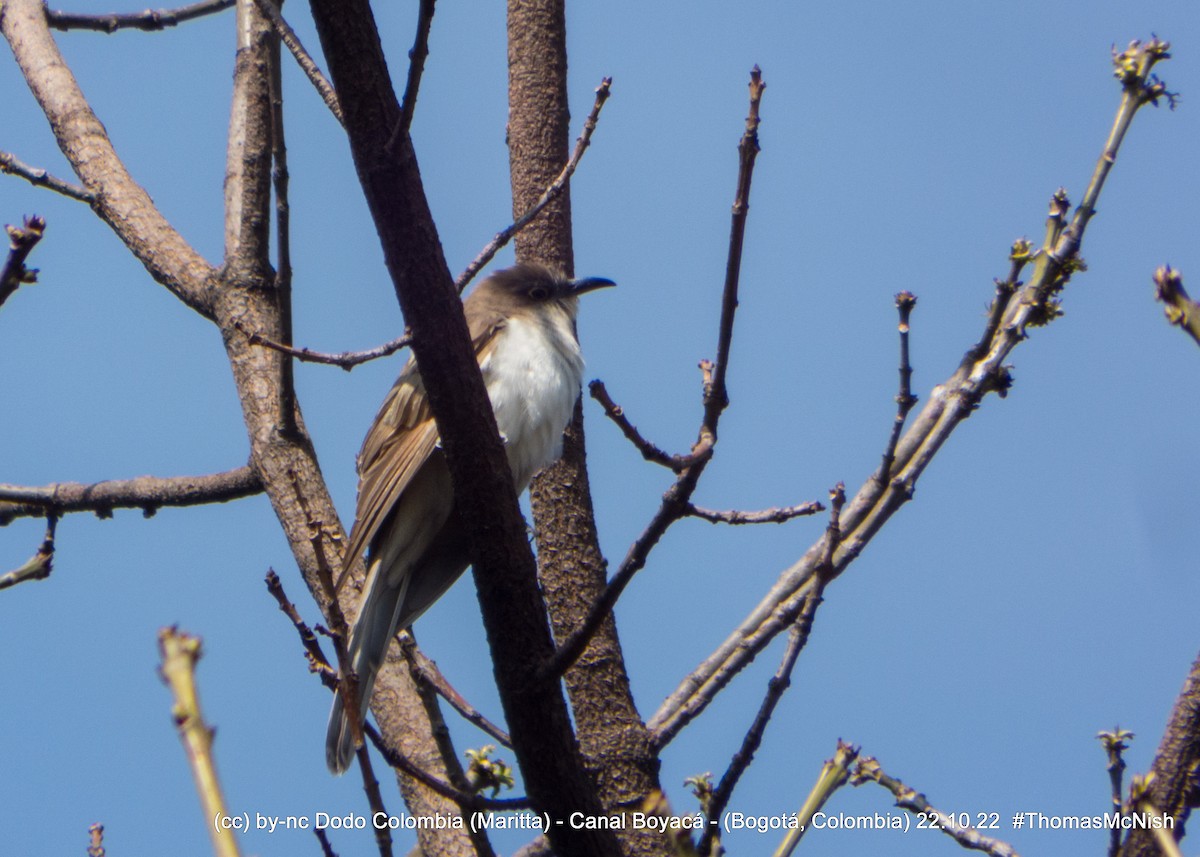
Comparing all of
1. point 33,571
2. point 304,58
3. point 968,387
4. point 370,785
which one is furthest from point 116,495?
point 968,387

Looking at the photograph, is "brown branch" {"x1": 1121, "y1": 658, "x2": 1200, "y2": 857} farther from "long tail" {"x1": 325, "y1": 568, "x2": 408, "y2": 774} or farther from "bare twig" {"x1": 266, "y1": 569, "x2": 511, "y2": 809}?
"long tail" {"x1": 325, "y1": 568, "x2": 408, "y2": 774}

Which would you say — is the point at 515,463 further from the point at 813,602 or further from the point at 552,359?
the point at 813,602

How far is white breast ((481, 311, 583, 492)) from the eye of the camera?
463 cm

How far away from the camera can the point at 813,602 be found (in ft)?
8.41

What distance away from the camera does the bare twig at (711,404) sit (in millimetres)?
2254

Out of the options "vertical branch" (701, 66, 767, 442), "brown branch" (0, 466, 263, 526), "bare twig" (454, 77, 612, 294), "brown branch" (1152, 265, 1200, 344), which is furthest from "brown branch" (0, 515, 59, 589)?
"brown branch" (1152, 265, 1200, 344)

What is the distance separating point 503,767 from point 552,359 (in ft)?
7.63

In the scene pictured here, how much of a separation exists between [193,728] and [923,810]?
209 cm

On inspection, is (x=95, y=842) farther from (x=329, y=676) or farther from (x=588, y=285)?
(x=588, y=285)

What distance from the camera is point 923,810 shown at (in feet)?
8.82

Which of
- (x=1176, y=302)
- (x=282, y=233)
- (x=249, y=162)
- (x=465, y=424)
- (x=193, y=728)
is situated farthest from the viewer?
(x=249, y=162)

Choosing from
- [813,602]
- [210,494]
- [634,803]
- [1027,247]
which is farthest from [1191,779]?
[210,494]

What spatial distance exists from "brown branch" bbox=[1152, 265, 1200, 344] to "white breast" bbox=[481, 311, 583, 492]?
124 inches

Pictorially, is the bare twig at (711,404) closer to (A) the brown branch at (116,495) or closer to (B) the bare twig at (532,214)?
(B) the bare twig at (532,214)
